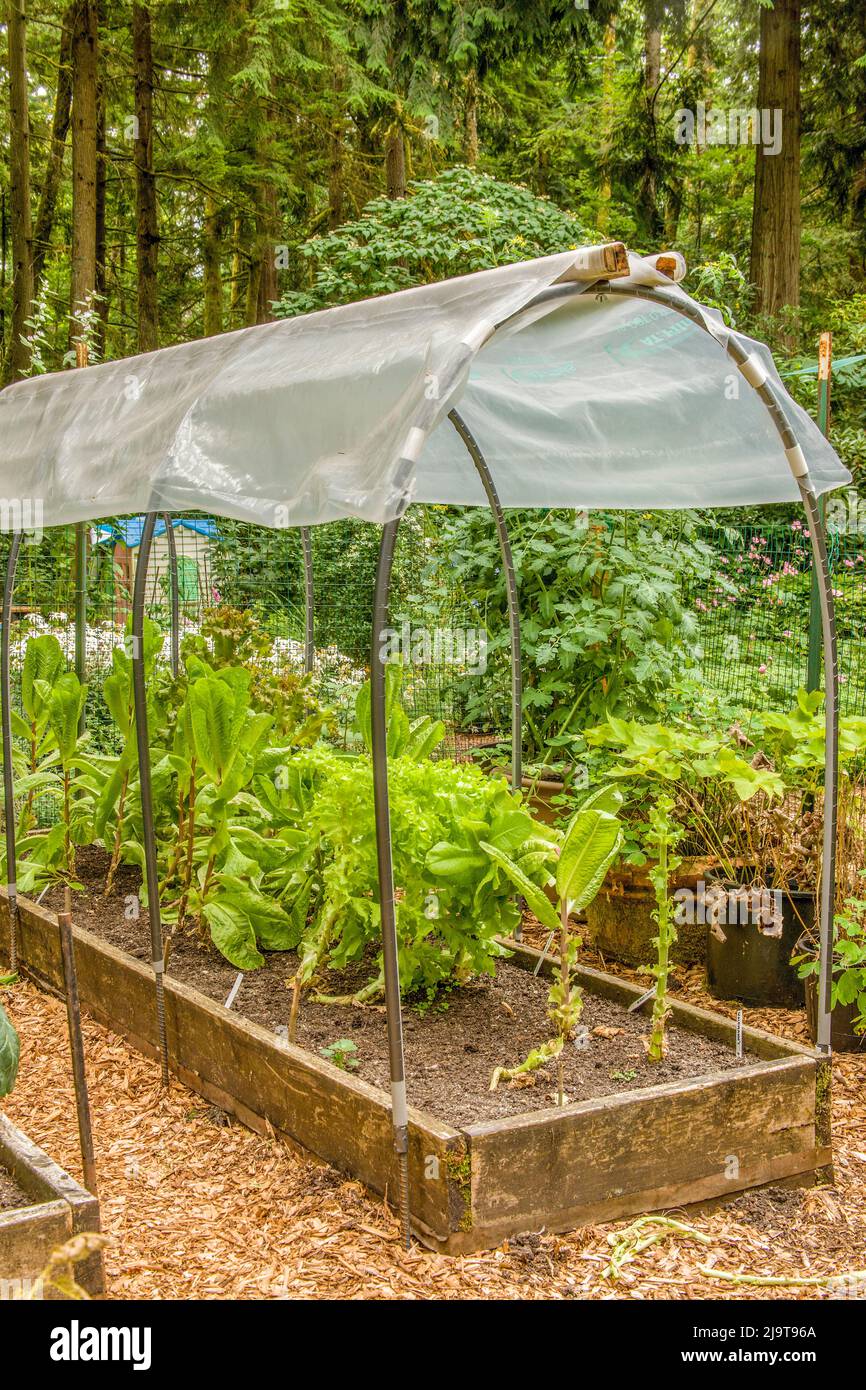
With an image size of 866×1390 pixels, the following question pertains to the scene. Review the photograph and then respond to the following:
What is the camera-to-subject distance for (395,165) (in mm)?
13859

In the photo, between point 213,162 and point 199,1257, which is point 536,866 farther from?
point 213,162

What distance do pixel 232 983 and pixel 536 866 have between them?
1243 millimetres

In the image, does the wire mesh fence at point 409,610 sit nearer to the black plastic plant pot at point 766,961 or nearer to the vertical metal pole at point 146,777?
the black plastic plant pot at point 766,961

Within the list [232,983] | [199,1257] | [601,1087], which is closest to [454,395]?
[601,1087]

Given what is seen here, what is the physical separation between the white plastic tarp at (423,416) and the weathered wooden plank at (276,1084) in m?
1.38

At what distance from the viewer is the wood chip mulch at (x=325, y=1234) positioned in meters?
2.52

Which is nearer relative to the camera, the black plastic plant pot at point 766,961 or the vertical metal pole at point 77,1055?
the vertical metal pole at point 77,1055

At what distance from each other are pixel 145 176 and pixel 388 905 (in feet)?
41.6

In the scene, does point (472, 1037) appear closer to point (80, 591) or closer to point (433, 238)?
point (80, 591)

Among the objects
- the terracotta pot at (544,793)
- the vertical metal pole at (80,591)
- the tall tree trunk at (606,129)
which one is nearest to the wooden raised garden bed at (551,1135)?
the terracotta pot at (544,793)

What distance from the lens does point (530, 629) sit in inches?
216

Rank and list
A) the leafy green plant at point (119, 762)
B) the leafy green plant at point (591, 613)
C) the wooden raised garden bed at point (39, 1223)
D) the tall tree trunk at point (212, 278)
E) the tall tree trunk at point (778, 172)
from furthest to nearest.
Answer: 1. the tall tree trunk at point (212, 278)
2. the tall tree trunk at point (778, 172)
3. the leafy green plant at point (591, 613)
4. the leafy green plant at point (119, 762)
5. the wooden raised garden bed at point (39, 1223)

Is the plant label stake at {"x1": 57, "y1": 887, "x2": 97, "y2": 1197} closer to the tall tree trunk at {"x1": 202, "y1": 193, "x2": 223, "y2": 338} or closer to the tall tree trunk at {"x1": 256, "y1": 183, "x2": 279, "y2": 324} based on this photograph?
the tall tree trunk at {"x1": 256, "y1": 183, "x2": 279, "y2": 324}

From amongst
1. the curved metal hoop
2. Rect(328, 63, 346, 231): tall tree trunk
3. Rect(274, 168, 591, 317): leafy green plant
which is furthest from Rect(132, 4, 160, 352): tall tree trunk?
the curved metal hoop
